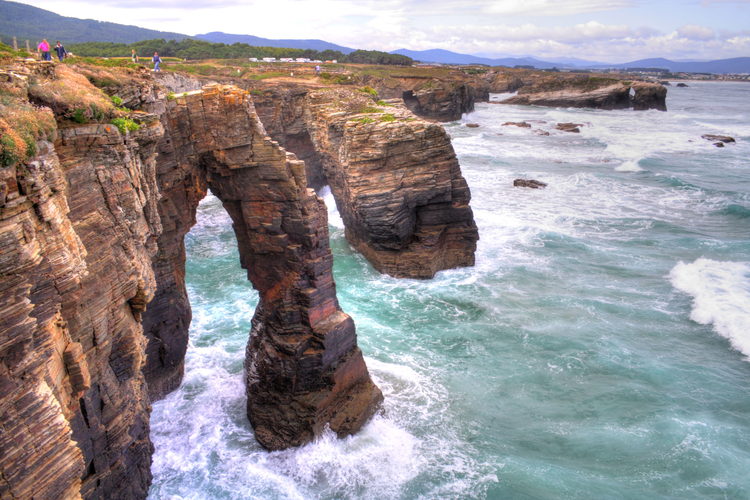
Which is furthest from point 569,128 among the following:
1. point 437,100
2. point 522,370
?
point 522,370

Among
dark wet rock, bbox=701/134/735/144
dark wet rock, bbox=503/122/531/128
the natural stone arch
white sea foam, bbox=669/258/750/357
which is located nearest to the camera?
the natural stone arch

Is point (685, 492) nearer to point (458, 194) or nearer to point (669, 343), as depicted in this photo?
point (669, 343)

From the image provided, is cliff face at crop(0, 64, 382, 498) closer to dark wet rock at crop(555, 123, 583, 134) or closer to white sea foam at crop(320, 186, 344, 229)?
white sea foam at crop(320, 186, 344, 229)

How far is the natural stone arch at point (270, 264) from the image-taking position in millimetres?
15734

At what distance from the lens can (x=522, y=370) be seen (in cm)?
2103

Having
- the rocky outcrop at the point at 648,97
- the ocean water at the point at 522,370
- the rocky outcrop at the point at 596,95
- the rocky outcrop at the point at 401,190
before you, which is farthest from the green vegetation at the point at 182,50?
the rocky outcrop at the point at 648,97

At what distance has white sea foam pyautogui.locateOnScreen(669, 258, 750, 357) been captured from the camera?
79.4 ft

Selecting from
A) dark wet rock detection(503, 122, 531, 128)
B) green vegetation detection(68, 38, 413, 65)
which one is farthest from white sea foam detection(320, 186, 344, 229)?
dark wet rock detection(503, 122, 531, 128)

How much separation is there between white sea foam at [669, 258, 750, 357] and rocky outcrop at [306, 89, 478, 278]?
12.2m

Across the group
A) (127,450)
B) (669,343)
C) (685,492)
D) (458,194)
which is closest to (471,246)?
(458,194)

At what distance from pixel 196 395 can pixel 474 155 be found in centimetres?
5019

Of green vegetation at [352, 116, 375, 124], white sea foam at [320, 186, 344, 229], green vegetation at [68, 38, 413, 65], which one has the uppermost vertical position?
green vegetation at [68, 38, 413, 65]

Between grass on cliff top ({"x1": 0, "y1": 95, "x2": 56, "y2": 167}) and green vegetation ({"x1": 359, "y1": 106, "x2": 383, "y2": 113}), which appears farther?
green vegetation ({"x1": 359, "y1": 106, "x2": 383, "y2": 113})

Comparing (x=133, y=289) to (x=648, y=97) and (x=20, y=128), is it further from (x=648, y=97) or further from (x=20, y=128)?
(x=648, y=97)
